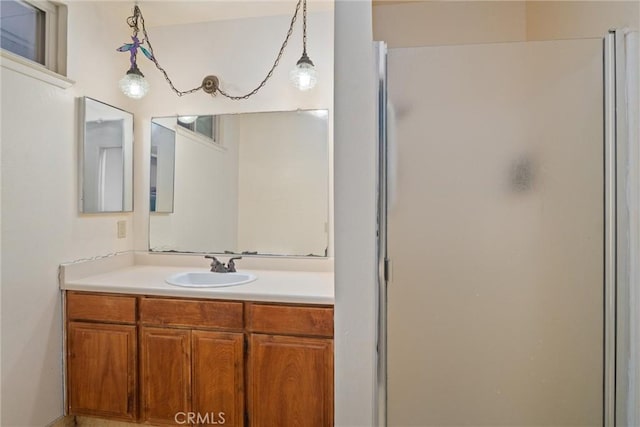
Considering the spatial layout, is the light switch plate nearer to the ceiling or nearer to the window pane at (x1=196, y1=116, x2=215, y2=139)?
the window pane at (x1=196, y1=116, x2=215, y2=139)

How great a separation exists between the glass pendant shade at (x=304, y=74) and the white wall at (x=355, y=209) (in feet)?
2.32

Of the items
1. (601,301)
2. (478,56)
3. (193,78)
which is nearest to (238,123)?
(193,78)

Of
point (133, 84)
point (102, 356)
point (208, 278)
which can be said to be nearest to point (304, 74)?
point (133, 84)

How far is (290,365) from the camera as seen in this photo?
156 centimetres

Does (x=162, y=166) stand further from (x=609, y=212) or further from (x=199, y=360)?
(x=609, y=212)

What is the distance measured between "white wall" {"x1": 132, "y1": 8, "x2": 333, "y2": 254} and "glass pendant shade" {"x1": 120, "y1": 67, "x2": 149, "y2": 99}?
223 millimetres

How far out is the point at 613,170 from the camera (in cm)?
118

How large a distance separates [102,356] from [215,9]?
212 cm

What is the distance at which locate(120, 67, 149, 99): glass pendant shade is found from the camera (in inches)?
79.4

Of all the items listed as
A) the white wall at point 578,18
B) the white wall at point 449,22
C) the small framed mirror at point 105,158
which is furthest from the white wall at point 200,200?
the white wall at point 578,18

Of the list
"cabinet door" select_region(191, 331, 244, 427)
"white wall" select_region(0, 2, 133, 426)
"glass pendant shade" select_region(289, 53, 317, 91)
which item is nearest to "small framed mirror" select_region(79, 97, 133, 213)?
"white wall" select_region(0, 2, 133, 426)

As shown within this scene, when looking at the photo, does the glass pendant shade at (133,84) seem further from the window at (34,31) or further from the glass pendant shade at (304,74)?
the glass pendant shade at (304,74)

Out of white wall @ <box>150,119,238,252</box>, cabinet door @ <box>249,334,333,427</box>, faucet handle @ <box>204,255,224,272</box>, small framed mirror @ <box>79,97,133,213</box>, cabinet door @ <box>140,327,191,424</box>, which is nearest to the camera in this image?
cabinet door @ <box>249,334,333,427</box>

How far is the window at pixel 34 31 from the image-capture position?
160 centimetres
